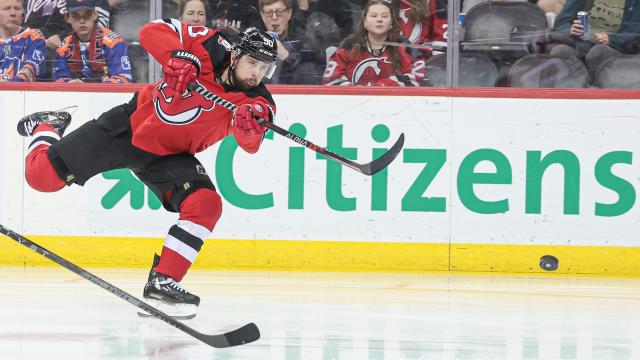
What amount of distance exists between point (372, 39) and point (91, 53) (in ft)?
4.91

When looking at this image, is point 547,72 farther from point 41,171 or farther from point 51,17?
point 41,171

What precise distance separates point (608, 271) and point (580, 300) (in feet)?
3.22

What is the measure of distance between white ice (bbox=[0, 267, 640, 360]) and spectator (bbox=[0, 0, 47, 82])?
3.61ft

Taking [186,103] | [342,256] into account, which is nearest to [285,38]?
[342,256]

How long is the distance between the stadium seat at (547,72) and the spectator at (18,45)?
250cm

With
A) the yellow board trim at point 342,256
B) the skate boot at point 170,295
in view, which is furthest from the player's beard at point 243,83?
the yellow board trim at point 342,256

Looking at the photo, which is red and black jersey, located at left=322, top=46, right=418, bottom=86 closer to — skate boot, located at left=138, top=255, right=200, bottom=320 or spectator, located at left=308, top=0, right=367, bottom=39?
spectator, located at left=308, top=0, right=367, bottom=39

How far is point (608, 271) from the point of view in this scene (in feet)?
19.2

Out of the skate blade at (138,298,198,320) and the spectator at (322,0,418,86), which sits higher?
the spectator at (322,0,418,86)

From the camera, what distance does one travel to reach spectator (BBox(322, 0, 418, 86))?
602 centimetres

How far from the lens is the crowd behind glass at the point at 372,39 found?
5.96 m

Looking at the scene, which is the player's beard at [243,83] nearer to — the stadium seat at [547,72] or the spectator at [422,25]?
the spectator at [422,25]

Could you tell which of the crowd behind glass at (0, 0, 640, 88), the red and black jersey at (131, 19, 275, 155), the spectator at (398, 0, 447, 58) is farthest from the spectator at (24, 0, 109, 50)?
the red and black jersey at (131, 19, 275, 155)

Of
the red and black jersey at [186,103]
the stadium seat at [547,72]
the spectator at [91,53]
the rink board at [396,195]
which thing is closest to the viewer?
A: the red and black jersey at [186,103]
